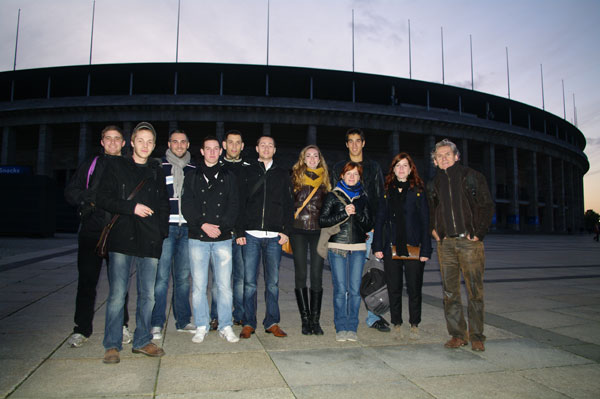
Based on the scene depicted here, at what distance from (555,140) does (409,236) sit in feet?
179

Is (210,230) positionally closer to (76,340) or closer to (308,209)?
(308,209)

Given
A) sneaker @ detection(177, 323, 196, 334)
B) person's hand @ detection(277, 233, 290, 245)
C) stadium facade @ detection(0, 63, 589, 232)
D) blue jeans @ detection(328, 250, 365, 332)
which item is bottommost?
sneaker @ detection(177, 323, 196, 334)

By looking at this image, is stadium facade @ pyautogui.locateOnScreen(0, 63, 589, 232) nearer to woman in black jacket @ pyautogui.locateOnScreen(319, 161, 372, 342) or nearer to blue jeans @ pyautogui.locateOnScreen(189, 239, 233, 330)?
woman in black jacket @ pyautogui.locateOnScreen(319, 161, 372, 342)

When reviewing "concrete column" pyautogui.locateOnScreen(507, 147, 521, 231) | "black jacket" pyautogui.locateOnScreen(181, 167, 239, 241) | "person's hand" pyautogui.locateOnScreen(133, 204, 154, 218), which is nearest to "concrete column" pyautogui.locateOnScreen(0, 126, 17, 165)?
"black jacket" pyautogui.locateOnScreen(181, 167, 239, 241)

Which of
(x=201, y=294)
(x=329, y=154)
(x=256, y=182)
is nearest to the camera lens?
(x=201, y=294)

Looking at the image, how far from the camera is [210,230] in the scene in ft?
13.2

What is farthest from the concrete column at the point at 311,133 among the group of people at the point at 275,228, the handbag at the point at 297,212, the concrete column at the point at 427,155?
the handbag at the point at 297,212

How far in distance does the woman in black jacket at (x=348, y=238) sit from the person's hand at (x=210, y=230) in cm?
115

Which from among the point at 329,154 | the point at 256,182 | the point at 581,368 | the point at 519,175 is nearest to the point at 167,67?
the point at 329,154

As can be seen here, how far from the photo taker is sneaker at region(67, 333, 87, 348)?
369cm

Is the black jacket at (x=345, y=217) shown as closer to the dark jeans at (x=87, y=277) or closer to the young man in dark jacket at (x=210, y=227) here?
the young man in dark jacket at (x=210, y=227)

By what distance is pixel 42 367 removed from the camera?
311 cm

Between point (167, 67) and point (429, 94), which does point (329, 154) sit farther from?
point (167, 67)

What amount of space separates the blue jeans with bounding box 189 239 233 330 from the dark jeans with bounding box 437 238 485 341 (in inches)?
92.9
